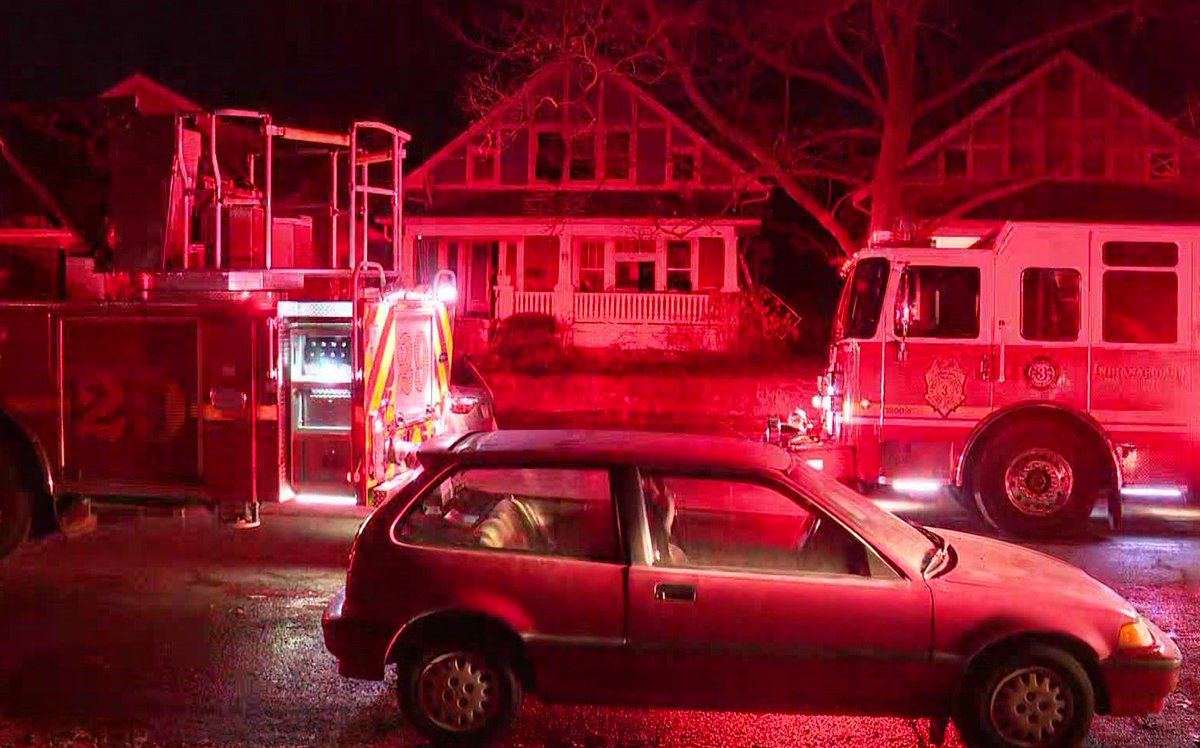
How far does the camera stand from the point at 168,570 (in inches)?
362

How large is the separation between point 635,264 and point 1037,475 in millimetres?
18932

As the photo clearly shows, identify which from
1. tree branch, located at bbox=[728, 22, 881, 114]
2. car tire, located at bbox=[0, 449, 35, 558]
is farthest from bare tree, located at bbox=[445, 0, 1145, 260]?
car tire, located at bbox=[0, 449, 35, 558]

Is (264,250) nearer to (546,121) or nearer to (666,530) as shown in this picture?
(666,530)

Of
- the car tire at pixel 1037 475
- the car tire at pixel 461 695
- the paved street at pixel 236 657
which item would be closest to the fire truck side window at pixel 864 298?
the car tire at pixel 1037 475

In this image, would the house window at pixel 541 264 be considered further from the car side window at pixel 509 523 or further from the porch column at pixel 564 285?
the car side window at pixel 509 523

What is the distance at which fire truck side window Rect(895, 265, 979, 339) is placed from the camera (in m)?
10.3

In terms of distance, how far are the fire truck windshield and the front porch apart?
14.7 meters

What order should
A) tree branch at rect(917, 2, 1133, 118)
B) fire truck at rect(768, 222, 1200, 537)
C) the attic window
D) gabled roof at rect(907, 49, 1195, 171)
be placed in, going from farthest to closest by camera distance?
1. the attic window
2. gabled roof at rect(907, 49, 1195, 171)
3. tree branch at rect(917, 2, 1133, 118)
4. fire truck at rect(768, 222, 1200, 537)

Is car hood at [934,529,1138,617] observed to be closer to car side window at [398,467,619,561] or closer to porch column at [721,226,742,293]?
car side window at [398,467,619,561]

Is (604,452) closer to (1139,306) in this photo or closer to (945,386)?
(945,386)

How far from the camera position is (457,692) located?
540 centimetres

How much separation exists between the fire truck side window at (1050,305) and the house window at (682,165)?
17822mm

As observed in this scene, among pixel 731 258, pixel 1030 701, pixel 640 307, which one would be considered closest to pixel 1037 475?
pixel 1030 701

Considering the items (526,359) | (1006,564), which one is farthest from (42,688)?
(526,359)
